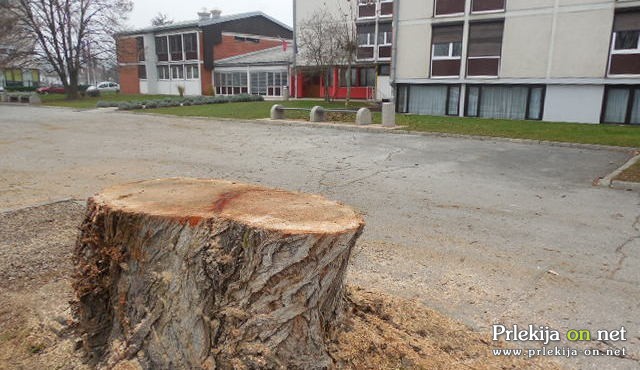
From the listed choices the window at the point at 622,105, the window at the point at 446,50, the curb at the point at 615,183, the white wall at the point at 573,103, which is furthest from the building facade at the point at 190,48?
the curb at the point at 615,183

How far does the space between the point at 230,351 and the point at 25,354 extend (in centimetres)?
142

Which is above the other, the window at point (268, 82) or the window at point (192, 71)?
the window at point (192, 71)

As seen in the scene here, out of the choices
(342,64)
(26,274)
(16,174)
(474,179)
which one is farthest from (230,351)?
(342,64)

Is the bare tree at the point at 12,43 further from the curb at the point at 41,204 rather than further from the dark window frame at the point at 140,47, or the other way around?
the curb at the point at 41,204

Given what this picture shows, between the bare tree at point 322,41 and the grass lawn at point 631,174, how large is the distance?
2057cm

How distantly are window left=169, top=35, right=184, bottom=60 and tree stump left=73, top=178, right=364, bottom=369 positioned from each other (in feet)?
145

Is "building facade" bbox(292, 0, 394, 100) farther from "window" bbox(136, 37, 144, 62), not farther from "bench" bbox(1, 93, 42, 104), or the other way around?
"window" bbox(136, 37, 144, 62)

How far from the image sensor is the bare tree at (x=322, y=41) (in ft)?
94.8

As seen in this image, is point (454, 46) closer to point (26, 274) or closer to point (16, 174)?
point (16, 174)

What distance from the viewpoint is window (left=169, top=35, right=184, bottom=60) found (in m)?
43.8

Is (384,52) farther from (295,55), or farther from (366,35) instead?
(295,55)

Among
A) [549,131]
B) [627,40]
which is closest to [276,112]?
[549,131]

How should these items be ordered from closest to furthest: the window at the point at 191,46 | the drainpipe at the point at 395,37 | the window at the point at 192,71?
the drainpipe at the point at 395,37 < the window at the point at 191,46 < the window at the point at 192,71

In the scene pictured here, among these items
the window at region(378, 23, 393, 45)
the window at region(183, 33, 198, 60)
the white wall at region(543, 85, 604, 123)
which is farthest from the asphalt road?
the window at region(183, 33, 198, 60)
